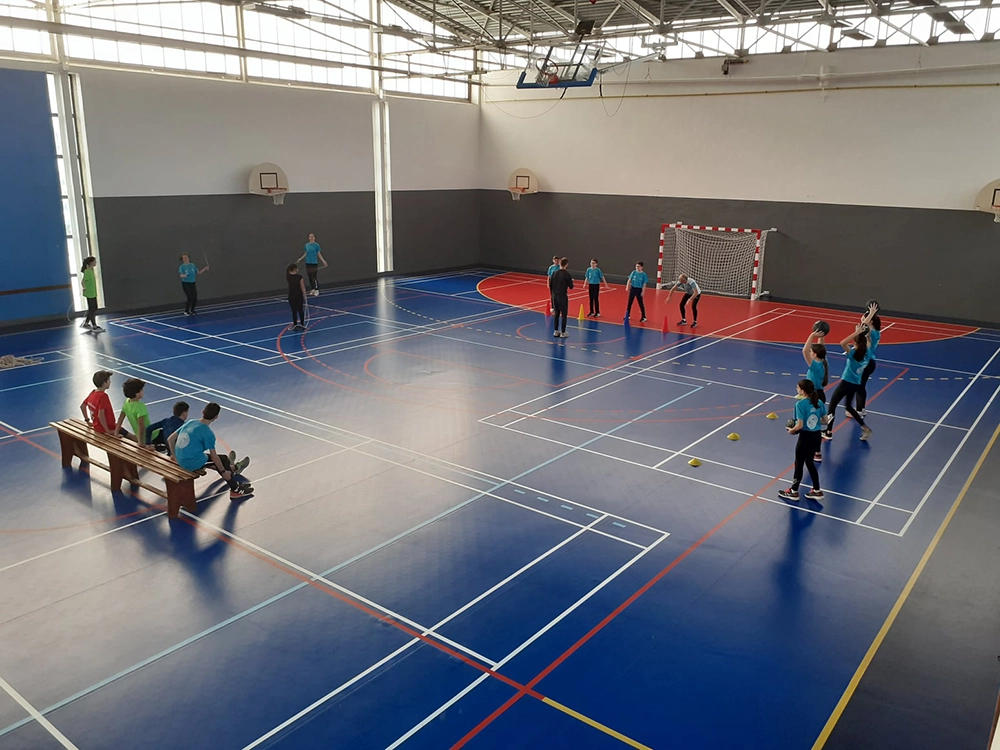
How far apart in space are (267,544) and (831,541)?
629 cm

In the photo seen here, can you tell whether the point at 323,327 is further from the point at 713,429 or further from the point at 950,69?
the point at 950,69

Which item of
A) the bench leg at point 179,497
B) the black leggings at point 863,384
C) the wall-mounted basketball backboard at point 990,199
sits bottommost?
the bench leg at point 179,497

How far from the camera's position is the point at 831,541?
876 cm

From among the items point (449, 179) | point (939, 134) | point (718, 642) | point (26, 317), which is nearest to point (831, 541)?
point (718, 642)

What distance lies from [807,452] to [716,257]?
1717cm

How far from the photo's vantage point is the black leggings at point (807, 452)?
30.8ft

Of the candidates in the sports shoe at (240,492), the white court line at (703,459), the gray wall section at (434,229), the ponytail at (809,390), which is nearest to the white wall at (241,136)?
the gray wall section at (434,229)

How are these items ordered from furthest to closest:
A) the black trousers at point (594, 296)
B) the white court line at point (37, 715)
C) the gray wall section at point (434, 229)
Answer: the gray wall section at point (434, 229)
the black trousers at point (594, 296)
the white court line at point (37, 715)

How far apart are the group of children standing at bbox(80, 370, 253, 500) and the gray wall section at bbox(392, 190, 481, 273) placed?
730 inches

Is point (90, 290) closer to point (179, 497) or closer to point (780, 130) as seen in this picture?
point (179, 497)

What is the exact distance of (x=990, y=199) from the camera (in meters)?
20.0

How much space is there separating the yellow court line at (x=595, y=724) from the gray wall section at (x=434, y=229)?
925 inches

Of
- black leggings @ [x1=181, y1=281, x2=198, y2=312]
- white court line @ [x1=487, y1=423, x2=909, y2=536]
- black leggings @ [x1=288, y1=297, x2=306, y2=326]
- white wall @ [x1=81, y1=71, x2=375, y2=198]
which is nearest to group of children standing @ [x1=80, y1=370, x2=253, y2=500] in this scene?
white court line @ [x1=487, y1=423, x2=909, y2=536]

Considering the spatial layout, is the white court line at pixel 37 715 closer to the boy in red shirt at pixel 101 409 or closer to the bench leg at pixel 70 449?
the boy in red shirt at pixel 101 409
